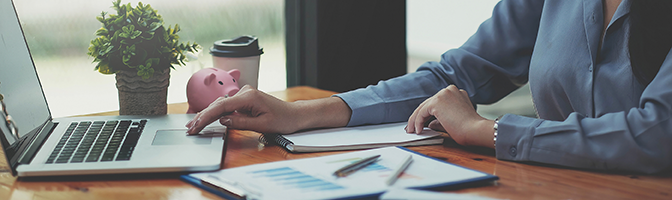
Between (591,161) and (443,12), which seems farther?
(443,12)

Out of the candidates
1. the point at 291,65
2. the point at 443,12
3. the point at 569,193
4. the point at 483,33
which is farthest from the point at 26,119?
the point at 443,12

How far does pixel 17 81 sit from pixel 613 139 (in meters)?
0.88

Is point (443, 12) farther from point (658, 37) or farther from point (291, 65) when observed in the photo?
point (658, 37)

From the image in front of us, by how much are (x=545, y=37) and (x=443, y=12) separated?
123 cm

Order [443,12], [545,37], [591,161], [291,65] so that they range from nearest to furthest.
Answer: [591,161]
[545,37]
[291,65]
[443,12]

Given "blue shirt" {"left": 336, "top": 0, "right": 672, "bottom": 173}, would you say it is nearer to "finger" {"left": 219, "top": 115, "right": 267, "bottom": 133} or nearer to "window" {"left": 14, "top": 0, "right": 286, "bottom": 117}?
"finger" {"left": 219, "top": 115, "right": 267, "bottom": 133}

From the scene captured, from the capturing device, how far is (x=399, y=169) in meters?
0.62

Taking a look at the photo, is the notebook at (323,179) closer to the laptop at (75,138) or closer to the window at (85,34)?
the laptop at (75,138)

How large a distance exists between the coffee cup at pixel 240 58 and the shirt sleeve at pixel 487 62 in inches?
13.9

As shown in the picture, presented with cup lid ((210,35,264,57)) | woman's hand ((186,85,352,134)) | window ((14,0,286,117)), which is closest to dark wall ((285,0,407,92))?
window ((14,0,286,117))

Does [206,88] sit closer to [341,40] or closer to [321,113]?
[321,113]

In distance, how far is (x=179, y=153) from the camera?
2.32 feet

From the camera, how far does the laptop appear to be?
25.5 inches

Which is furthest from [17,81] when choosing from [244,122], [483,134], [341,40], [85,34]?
[341,40]
